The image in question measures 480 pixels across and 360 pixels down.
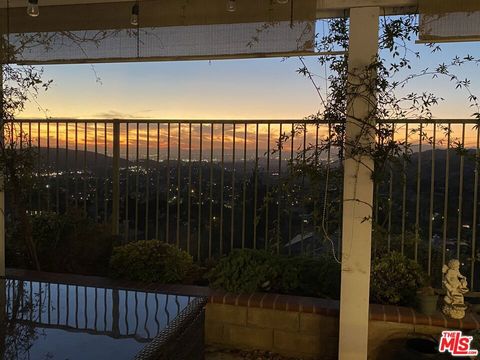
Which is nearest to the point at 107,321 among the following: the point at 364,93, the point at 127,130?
the point at 364,93

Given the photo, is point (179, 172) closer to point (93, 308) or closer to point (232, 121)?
point (232, 121)

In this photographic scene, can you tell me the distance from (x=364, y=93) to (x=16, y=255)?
3.46 metres

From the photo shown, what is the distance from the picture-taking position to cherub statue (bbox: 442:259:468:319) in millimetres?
2926

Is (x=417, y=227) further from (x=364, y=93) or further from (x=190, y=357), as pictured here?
(x=190, y=357)

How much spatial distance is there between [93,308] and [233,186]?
210cm

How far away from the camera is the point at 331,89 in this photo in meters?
2.89

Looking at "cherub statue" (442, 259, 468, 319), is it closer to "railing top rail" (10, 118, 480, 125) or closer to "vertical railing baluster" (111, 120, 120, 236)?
"railing top rail" (10, 118, 480, 125)

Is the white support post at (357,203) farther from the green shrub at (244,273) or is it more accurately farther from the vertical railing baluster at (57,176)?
the vertical railing baluster at (57,176)

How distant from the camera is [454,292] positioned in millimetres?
2943

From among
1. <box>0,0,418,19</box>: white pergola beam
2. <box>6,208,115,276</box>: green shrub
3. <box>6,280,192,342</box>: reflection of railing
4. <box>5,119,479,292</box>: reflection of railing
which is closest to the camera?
<box>6,280,192,342</box>: reflection of railing

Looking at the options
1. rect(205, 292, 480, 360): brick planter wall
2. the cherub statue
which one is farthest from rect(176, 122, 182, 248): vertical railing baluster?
the cherub statue

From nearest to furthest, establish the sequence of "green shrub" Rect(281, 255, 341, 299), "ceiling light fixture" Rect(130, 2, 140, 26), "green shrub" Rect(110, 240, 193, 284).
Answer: "ceiling light fixture" Rect(130, 2, 140, 26) → "green shrub" Rect(281, 255, 341, 299) → "green shrub" Rect(110, 240, 193, 284)

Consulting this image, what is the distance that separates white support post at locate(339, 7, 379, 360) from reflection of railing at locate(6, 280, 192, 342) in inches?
42.7

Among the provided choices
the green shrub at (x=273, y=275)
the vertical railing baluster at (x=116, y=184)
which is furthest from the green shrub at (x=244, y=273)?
the vertical railing baluster at (x=116, y=184)
